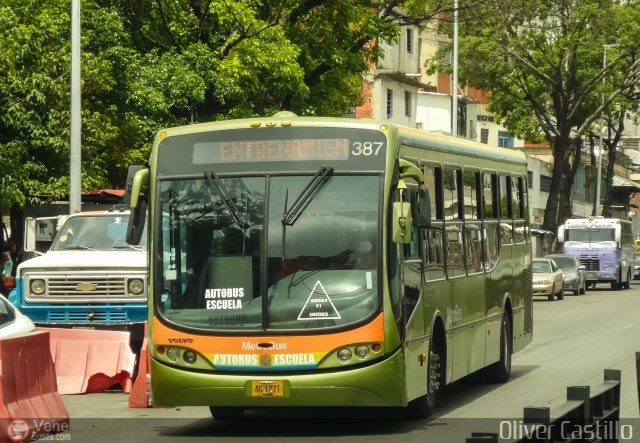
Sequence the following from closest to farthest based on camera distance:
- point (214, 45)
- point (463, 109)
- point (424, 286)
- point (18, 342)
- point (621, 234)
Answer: point (18, 342)
point (424, 286)
point (214, 45)
point (621, 234)
point (463, 109)

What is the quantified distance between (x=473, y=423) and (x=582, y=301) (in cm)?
3334

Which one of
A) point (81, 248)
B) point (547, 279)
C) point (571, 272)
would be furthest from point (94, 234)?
point (571, 272)

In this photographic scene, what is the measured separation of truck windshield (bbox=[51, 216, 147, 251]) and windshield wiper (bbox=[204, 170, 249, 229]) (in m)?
5.84

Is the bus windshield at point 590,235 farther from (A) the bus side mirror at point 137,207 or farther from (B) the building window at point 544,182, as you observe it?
(A) the bus side mirror at point 137,207

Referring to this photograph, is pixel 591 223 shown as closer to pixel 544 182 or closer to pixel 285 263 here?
pixel 544 182

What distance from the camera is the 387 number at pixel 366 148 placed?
12820 mm

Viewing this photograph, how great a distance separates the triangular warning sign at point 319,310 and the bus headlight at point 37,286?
20.9 ft

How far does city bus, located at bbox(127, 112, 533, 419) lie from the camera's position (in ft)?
40.6

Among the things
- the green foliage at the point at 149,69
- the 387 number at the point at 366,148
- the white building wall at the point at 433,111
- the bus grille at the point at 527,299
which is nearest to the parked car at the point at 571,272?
the green foliage at the point at 149,69

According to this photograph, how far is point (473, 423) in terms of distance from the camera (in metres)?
13.4

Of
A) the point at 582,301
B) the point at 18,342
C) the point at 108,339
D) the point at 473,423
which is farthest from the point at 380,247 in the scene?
the point at 582,301

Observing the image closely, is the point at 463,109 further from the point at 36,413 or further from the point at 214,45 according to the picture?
the point at 36,413

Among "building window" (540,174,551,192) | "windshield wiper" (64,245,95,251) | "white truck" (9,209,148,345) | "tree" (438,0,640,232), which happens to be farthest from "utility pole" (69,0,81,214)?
"building window" (540,174,551,192)

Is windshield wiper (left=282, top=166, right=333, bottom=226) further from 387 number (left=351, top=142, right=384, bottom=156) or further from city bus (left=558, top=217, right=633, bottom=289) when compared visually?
city bus (left=558, top=217, right=633, bottom=289)
